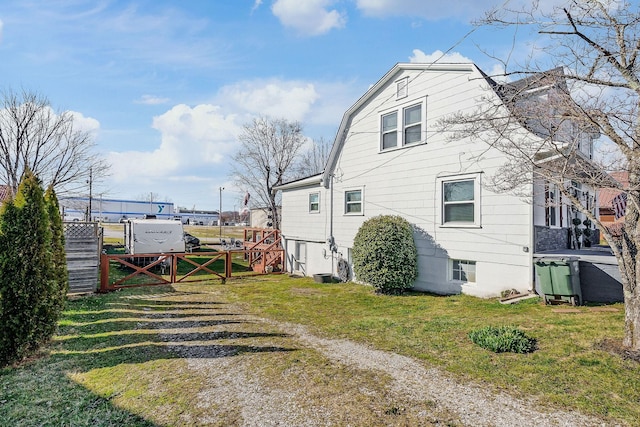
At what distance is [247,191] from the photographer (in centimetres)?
2870

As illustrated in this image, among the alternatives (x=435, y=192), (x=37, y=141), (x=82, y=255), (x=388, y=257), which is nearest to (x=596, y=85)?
(x=435, y=192)

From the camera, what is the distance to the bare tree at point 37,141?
1564 cm

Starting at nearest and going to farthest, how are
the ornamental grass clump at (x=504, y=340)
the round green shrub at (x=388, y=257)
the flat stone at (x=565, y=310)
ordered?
the ornamental grass clump at (x=504, y=340) < the flat stone at (x=565, y=310) < the round green shrub at (x=388, y=257)

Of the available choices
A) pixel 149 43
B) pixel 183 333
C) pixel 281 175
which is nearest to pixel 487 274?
pixel 183 333

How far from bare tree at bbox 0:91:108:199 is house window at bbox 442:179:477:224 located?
54.4 ft

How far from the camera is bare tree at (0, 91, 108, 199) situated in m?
15.6

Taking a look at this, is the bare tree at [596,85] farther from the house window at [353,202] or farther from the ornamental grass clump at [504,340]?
the house window at [353,202]

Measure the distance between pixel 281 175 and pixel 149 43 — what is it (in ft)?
55.2

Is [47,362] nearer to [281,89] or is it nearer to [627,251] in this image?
[627,251]

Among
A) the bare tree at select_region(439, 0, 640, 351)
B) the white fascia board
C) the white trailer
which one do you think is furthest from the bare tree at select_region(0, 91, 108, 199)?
the bare tree at select_region(439, 0, 640, 351)

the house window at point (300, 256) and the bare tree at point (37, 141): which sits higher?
the bare tree at point (37, 141)

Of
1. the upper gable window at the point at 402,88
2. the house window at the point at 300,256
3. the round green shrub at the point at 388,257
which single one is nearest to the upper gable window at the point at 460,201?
the round green shrub at the point at 388,257

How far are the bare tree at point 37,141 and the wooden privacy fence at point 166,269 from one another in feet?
17.0

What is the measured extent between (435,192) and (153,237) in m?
13.3
